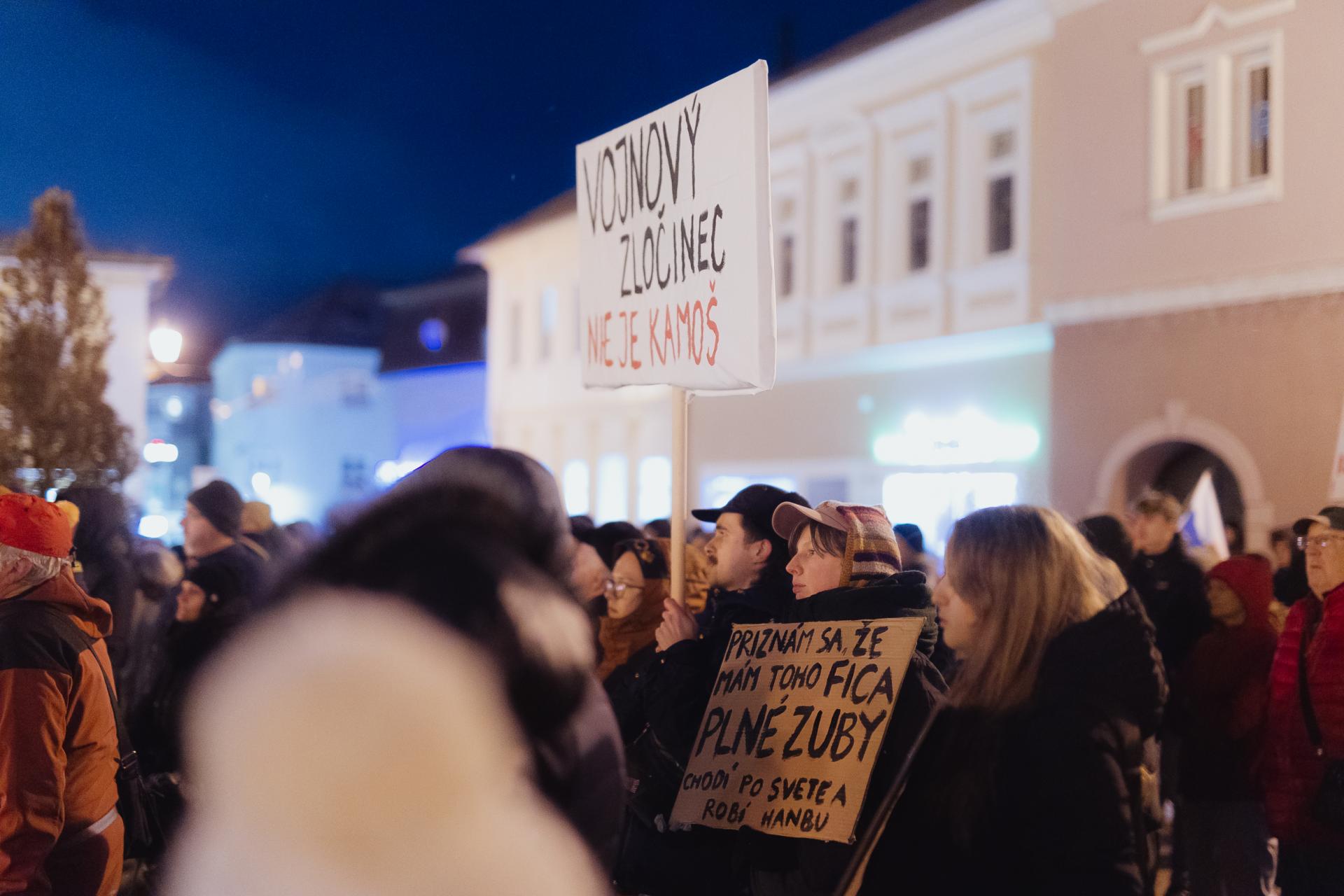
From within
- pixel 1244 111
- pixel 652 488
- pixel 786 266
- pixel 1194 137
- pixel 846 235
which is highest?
pixel 1244 111

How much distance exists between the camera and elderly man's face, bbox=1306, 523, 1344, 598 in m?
5.12

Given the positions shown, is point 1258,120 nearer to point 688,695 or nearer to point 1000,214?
point 1000,214

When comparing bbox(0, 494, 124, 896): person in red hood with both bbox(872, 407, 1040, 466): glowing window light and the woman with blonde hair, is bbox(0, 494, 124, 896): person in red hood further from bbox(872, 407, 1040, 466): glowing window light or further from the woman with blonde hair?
bbox(872, 407, 1040, 466): glowing window light

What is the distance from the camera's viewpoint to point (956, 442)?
1798cm

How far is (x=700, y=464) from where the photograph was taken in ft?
78.9

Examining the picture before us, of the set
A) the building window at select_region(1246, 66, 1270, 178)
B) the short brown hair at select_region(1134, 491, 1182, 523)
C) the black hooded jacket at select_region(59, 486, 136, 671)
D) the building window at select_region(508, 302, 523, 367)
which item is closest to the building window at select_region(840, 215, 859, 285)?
the building window at select_region(1246, 66, 1270, 178)

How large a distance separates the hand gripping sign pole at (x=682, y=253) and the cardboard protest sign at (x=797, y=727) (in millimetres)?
538

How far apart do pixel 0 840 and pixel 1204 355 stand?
1351 centimetres

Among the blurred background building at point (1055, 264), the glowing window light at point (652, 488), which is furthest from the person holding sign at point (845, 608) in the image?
the glowing window light at point (652, 488)

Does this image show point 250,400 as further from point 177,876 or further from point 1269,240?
point 177,876

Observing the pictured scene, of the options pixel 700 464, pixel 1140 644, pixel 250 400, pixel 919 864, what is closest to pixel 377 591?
pixel 919 864

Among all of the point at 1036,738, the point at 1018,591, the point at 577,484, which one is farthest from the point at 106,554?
the point at 577,484

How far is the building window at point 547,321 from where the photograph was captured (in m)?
30.3

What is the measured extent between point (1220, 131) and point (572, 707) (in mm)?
14614
